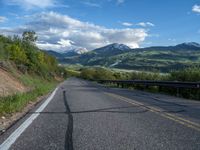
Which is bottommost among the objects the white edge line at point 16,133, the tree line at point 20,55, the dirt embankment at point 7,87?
the white edge line at point 16,133

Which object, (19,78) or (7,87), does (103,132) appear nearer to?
(7,87)

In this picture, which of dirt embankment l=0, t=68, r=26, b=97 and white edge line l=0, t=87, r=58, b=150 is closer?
white edge line l=0, t=87, r=58, b=150

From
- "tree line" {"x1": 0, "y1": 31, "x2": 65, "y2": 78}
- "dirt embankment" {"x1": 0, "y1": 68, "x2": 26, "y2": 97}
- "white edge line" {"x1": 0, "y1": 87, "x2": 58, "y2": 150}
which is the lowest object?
"white edge line" {"x1": 0, "y1": 87, "x2": 58, "y2": 150}

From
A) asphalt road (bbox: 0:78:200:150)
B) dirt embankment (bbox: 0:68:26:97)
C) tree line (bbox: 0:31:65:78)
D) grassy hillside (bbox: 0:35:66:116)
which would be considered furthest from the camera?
tree line (bbox: 0:31:65:78)

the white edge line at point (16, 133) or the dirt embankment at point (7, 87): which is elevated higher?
the dirt embankment at point (7, 87)

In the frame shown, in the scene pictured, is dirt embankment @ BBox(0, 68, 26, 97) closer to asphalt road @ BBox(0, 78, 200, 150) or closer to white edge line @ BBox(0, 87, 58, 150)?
white edge line @ BBox(0, 87, 58, 150)

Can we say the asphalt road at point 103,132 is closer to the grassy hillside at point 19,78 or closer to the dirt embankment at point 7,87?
the grassy hillside at point 19,78

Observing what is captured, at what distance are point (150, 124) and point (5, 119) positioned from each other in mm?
4005

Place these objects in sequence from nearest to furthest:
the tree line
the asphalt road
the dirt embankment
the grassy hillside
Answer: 1. the asphalt road
2. the grassy hillside
3. the dirt embankment
4. the tree line

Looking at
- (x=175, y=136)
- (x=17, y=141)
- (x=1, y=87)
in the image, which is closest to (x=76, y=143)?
(x=17, y=141)

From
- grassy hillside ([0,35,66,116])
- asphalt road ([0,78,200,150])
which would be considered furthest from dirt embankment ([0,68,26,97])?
asphalt road ([0,78,200,150])

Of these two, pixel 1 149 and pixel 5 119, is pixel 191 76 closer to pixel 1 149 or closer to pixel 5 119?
pixel 5 119

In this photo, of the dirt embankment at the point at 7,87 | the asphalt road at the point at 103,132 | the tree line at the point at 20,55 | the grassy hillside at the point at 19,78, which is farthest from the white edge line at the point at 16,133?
the tree line at the point at 20,55

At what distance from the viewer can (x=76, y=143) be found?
6430 mm
